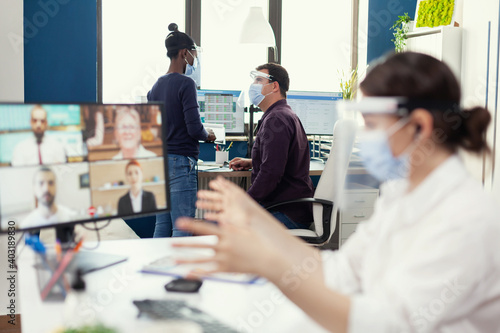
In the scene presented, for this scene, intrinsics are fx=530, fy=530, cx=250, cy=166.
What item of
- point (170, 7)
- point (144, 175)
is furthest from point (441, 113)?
point (170, 7)

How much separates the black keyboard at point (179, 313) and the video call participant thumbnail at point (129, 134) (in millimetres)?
549

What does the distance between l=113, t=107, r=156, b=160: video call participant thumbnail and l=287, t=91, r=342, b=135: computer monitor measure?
107 inches

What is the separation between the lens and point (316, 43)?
16.7 feet

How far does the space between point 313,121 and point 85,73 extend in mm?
1844

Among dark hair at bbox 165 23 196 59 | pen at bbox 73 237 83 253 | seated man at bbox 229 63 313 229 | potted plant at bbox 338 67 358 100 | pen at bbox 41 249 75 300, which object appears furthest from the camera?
potted plant at bbox 338 67 358 100

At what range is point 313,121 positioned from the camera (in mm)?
4312

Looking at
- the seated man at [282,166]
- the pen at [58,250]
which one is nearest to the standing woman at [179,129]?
the seated man at [282,166]

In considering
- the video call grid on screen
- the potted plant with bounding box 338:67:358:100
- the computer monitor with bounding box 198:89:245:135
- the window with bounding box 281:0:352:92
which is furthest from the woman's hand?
the video call grid on screen

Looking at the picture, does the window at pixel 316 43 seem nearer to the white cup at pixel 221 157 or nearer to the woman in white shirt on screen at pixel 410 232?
the white cup at pixel 221 157

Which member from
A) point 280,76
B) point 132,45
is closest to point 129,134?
point 280,76

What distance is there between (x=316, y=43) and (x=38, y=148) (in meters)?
3.97

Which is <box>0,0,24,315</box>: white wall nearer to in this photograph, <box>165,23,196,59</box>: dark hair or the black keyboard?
<box>165,23,196,59</box>: dark hair

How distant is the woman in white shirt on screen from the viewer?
913 mm

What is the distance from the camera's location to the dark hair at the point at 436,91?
103 centimetres
